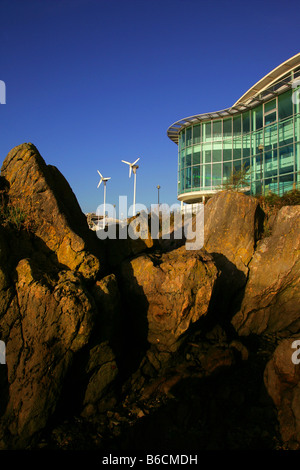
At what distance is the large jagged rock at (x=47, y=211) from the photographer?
8.13m

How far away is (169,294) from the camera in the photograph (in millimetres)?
8125

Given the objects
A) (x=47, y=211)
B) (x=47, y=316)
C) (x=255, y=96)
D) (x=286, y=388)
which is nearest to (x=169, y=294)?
(x=47, y=316)

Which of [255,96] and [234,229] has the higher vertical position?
[255,96]

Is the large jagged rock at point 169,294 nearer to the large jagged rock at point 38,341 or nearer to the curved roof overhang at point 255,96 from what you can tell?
the large jagged rock at point 38,341

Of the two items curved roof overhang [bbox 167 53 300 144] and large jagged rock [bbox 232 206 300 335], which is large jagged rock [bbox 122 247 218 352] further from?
curved roof overhang [bbox 167 53 300 144]

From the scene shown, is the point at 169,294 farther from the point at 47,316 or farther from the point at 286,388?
the point at 286,388

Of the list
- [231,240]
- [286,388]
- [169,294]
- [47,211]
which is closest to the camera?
[286,388]

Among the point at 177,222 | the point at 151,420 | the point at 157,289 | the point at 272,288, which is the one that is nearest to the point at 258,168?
the point at 177,222

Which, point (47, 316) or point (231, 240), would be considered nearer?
point (47, 316)

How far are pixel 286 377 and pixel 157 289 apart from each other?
3479 millimetres

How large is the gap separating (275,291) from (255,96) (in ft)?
95.1

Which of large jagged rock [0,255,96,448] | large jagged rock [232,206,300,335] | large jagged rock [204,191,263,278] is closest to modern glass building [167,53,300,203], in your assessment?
large jagged rock [204,191,263,278]

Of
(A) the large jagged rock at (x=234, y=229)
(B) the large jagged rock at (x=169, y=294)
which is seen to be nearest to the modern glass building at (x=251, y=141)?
(A) the large jagged rock at (x=234, y=229)

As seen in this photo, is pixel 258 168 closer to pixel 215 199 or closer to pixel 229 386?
pixel 215 199
